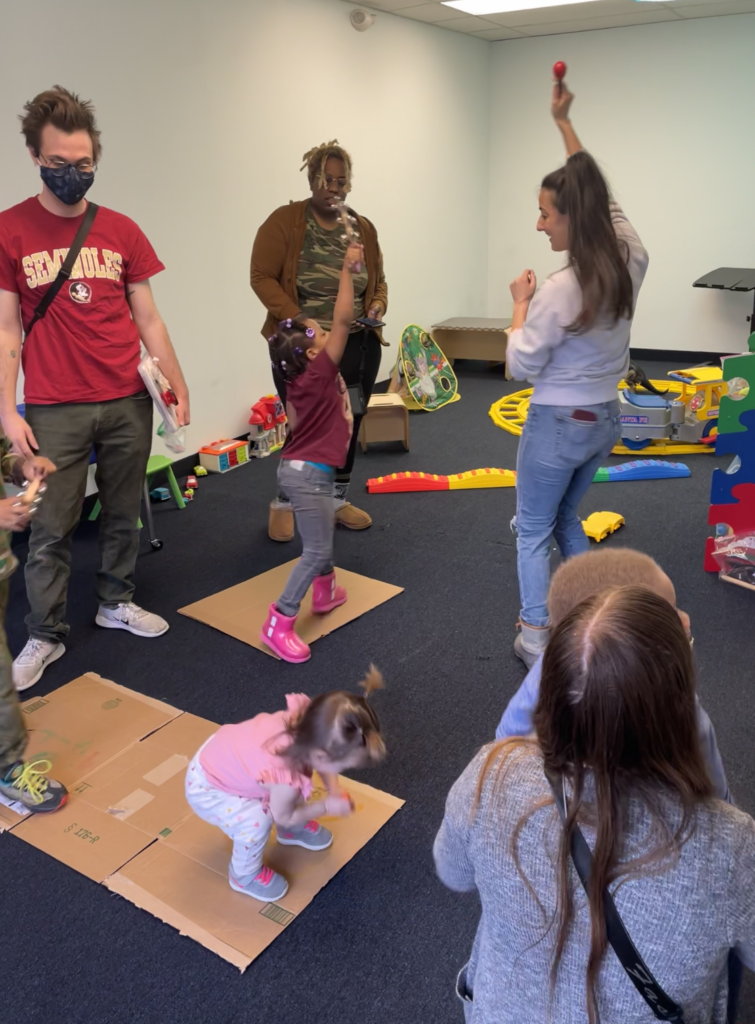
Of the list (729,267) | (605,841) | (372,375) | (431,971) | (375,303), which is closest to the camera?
(605,841)

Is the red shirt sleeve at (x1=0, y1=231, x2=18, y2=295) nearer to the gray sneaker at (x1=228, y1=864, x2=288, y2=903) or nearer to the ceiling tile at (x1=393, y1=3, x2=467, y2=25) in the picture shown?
the gray sneaker at (x1=228, y1=864, x2=288, y2=903)

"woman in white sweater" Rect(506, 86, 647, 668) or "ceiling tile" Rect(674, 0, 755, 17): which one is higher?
"ceiling tile" Rect(674, 0, 755, 17)

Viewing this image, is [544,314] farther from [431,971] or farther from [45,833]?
[45,833]

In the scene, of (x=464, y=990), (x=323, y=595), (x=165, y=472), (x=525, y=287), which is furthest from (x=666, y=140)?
(x=464, y=990)

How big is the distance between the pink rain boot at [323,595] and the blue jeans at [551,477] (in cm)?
73

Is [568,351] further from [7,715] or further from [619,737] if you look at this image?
[7,715]

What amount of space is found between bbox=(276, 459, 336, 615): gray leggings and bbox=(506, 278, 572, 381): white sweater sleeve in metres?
0.72

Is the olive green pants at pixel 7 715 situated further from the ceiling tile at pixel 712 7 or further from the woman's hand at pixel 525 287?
the ceiling tile at pixel 712 7

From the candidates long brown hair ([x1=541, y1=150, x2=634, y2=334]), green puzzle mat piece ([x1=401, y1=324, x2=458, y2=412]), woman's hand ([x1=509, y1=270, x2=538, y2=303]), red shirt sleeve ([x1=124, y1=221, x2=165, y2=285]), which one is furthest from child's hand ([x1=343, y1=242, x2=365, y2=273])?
green puzzle mat piece ([x1=401, y1=324, x2=458, y2=412])

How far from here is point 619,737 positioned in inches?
31.4

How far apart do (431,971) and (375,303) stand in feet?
8.25

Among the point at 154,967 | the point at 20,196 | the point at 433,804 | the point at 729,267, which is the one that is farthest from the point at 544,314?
the point at 729,267

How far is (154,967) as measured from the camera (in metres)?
1.62

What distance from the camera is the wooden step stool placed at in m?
4.84
